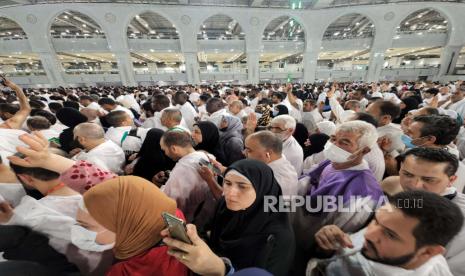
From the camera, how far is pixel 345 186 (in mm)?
1613

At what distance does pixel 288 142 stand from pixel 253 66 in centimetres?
1800

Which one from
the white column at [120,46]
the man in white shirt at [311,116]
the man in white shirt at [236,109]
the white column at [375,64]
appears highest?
the white column at [120,46]

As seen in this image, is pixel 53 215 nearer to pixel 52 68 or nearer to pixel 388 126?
pixel 388 126

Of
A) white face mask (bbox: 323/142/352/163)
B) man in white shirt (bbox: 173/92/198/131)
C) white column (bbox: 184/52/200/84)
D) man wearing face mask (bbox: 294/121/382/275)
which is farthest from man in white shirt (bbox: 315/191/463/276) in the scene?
white column (bbox: 184/52/200/84)

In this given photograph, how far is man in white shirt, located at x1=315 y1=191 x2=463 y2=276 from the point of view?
0.93 meters

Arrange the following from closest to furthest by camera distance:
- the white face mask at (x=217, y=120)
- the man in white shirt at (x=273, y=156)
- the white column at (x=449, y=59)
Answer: the man in white shirt at (x=273, y=156) < the white face mask at (x=217, y=120) < the white column at (x=449, y=59)

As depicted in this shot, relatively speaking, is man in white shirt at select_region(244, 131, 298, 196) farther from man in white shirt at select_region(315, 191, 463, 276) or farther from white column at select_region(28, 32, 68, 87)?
white column at select_region(28, 32, 68, 87)

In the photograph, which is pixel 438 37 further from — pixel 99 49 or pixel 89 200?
pixel 99 49

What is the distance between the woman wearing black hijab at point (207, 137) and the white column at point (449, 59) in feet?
86.3

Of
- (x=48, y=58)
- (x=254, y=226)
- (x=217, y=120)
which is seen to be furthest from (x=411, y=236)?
(x=48, y=58)

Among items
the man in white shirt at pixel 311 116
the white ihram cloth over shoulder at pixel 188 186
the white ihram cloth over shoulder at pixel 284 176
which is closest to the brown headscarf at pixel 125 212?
the white ihram cloth over shoulder at pixel 188 186

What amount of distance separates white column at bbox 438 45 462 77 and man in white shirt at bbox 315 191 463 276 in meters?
26.8

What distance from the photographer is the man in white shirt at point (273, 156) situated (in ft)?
6.39

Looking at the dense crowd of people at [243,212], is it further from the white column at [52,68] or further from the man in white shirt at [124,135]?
the white column at [52,68]
